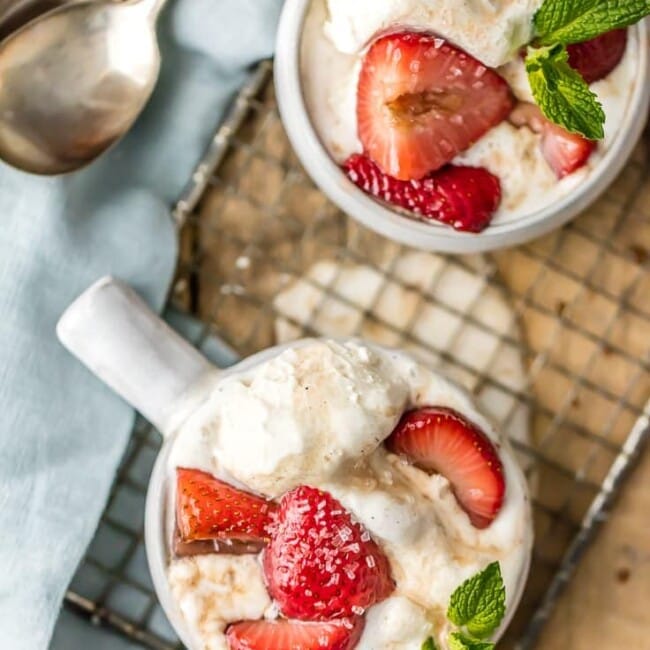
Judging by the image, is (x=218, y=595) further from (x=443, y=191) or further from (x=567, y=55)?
(x=567, y=55)

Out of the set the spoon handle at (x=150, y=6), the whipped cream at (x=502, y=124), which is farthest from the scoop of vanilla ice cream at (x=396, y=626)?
the spoon handle at (x=150, y=6)

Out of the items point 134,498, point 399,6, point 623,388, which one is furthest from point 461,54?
point 134,498

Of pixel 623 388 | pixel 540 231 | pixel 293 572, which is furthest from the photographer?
pixel 623 388

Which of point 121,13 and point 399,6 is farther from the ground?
point 399,6

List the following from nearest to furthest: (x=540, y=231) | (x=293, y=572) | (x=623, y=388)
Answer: (x=293, y=572), (x=540, y=231), (x=623, y=388)

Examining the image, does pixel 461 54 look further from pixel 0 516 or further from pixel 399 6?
pixel 0 516

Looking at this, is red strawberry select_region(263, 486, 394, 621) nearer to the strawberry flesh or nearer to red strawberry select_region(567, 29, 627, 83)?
the strawberry flesh

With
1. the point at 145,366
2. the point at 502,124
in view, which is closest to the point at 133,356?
the point at 145,366
